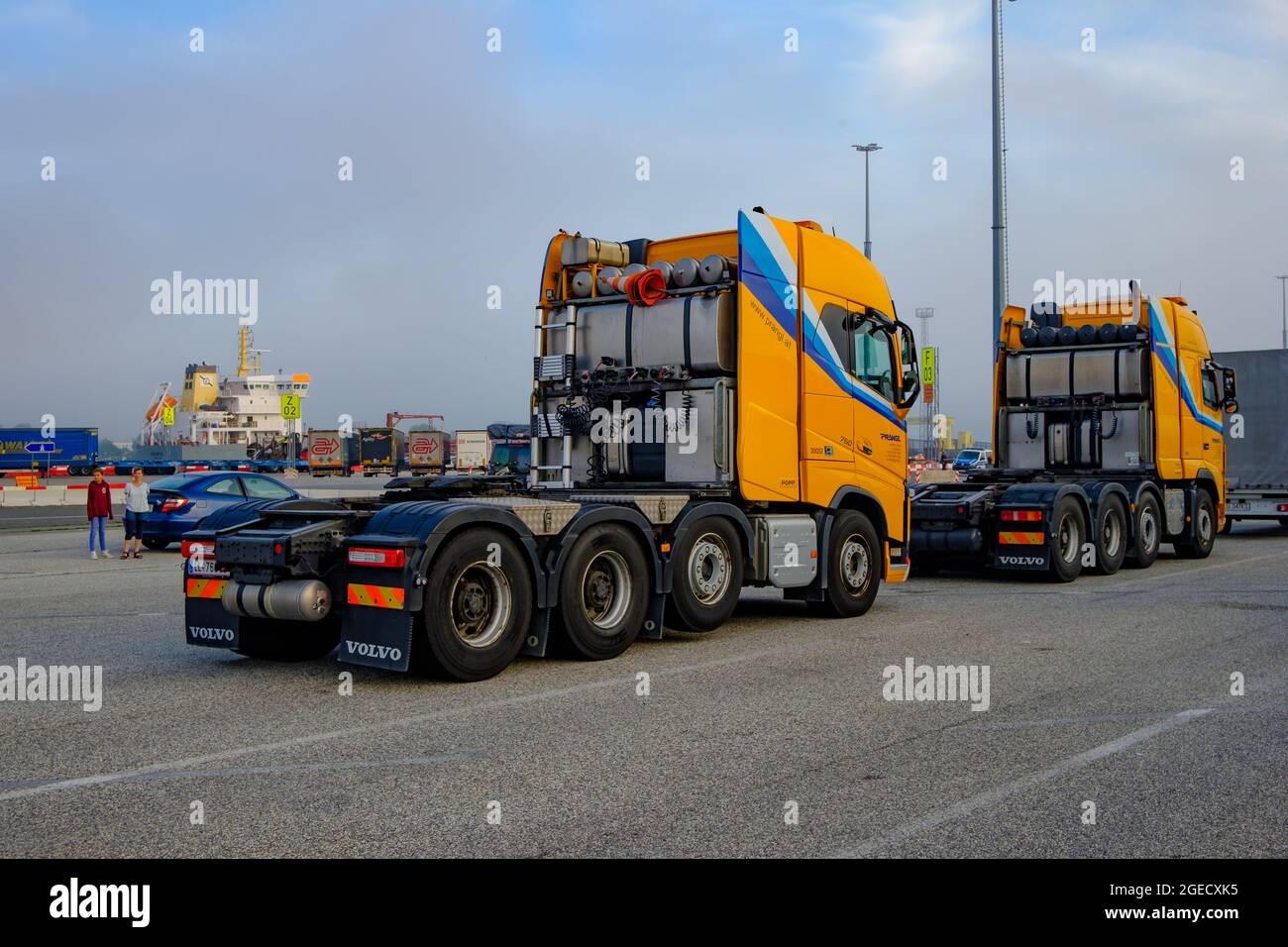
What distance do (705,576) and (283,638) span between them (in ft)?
11.3

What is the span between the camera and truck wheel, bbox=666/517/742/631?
9.91 meters

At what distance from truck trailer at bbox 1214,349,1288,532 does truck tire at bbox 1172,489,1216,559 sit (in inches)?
189

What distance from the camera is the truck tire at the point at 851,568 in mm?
11617

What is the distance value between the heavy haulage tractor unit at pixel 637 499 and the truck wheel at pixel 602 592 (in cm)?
2

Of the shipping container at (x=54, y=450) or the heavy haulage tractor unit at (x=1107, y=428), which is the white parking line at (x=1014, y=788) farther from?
the shipping container at (x=54, y=450)

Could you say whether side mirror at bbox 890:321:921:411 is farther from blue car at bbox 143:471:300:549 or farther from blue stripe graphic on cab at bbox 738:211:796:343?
blue car at bbox 143:471:300:549

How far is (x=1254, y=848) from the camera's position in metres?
4.71

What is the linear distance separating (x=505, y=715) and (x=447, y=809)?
1946mm

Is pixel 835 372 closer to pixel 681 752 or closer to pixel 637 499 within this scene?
pixel 637 499

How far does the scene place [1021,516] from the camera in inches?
598

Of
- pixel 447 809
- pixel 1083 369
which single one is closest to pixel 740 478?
pixel 447 809

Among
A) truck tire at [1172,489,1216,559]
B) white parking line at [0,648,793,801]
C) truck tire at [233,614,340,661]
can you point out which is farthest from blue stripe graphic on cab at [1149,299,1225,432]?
truck tire at [233,614,340,661]
